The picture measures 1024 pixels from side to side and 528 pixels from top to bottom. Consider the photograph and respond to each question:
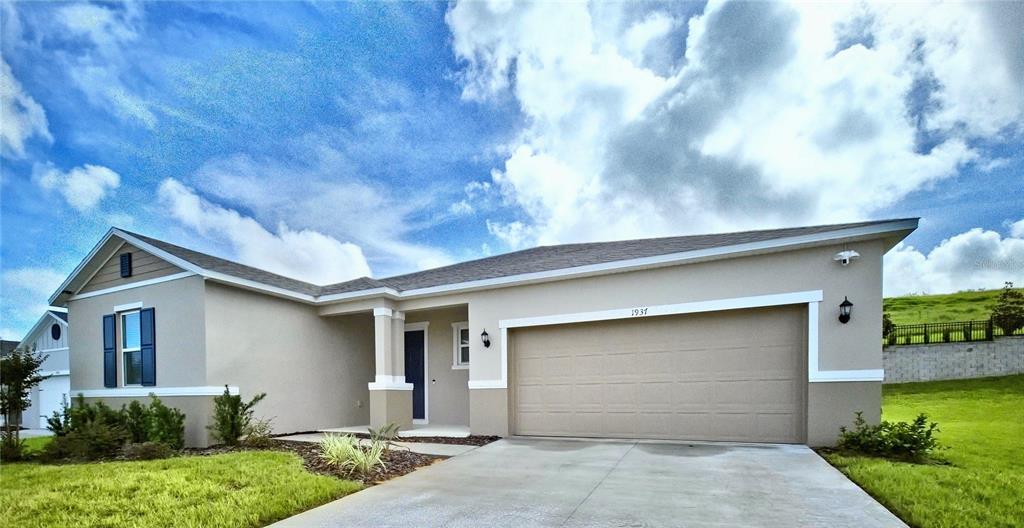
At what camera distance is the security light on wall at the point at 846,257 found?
6.87m

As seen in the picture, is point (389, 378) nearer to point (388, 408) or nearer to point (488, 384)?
point (388, 408)

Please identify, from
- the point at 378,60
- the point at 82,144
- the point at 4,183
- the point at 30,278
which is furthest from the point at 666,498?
the point at 30,278

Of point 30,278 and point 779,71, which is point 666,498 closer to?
point 779,71

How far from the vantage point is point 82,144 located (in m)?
11.3

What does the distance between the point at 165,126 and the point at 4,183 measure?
11.0ft

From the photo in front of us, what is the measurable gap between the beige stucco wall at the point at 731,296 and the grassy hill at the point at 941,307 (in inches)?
691

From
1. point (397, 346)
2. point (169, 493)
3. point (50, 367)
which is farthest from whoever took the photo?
point (50, 367)

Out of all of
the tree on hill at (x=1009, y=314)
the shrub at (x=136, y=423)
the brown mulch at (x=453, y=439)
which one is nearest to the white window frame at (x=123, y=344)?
the shrub at (x=136, y=423)

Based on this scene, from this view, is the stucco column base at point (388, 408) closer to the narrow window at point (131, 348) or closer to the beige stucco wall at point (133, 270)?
the beige stucco wall at point (133, 270)

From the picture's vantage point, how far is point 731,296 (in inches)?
305

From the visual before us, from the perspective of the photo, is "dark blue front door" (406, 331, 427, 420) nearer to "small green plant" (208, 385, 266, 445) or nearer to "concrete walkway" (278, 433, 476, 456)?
"concrete walkway" (278, 433, 476, 456)

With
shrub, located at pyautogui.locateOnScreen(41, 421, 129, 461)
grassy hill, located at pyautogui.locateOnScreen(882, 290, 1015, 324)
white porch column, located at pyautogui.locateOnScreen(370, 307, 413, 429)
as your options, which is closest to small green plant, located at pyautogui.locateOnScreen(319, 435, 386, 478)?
white porch column, located at pyautogui.locateOnScreen(370, 307, 413, 429)

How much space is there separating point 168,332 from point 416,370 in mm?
5392

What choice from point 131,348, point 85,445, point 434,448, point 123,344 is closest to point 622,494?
point 434,448
